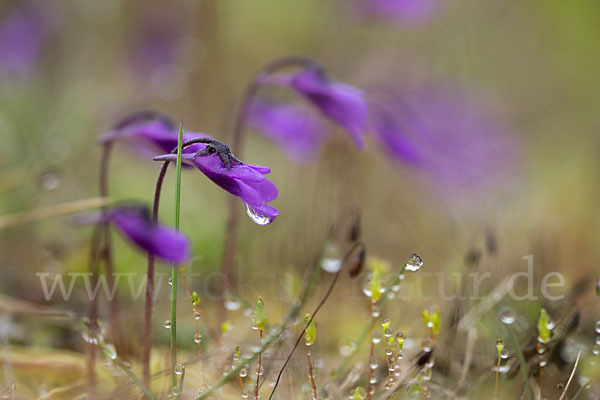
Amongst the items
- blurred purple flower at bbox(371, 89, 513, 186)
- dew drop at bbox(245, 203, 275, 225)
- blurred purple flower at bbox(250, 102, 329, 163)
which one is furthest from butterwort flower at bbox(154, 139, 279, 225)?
blurred purple flower at bbox(371, 89, 513, 186)

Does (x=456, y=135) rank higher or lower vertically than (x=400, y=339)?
lower

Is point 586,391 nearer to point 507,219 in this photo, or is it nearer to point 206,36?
point 507,219

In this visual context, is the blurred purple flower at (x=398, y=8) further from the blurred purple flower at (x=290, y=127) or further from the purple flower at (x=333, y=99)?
the purple flower at (x=333, y=99)

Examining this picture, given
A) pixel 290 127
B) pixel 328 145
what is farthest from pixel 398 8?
pixel 290 127

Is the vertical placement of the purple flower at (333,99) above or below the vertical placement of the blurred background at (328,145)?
above

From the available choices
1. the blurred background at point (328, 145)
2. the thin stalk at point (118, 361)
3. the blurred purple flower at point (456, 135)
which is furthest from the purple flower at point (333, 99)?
the blurred purple flower at point (456, 135)

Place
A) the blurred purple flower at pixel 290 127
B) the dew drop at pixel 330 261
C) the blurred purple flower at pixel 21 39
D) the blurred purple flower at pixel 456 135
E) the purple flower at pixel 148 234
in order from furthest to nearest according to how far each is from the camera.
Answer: the blurred purple flower at pixel 21 39 < the blurred purple flower at pixel 456 135 < the blurred purple flower at pixel 290 127 < the dew drop at pixel 330 261 < the purple flower at pixel 148 234

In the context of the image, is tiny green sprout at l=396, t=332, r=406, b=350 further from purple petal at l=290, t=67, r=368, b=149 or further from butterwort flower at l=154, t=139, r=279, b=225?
purple petal at l=290, t=67, r=368, b=149

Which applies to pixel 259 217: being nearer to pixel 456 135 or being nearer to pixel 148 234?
pixel 148 234
